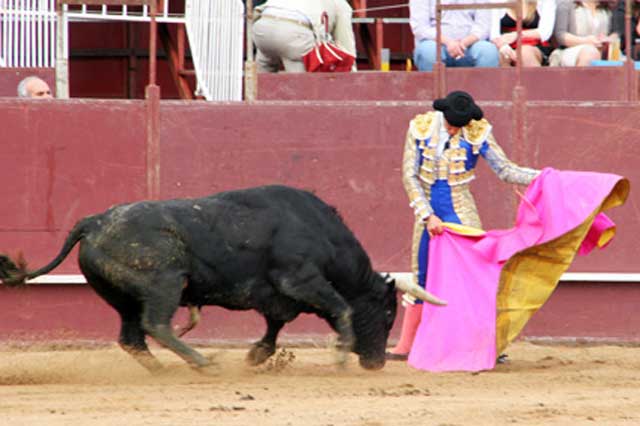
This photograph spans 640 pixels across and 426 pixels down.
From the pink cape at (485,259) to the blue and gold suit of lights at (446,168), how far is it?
0.46 feet

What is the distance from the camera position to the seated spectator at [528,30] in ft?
32.3

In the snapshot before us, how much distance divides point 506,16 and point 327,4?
1246mm

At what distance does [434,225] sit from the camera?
7695 mm

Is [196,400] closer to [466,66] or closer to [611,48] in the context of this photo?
[466,66]

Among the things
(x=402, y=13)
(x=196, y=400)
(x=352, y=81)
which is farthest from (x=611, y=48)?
(x=196, y=400)

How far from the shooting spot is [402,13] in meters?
12.5

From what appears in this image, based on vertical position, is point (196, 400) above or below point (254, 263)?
below

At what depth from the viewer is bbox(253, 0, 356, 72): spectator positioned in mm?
9641

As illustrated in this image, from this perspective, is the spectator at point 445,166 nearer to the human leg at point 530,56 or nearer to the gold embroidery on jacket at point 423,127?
the gold embroidery on jacket at point 423,127

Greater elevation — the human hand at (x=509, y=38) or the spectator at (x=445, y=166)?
the human hand at (x=509, y=38)

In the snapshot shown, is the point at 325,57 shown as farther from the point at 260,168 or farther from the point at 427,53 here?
the point at 260,168

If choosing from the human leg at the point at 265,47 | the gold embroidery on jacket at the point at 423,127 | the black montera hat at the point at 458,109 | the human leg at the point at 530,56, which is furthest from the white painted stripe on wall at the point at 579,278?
the human leg at the point at 265,47

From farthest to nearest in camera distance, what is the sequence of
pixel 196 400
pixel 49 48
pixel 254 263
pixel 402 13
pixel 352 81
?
pixel 402 13 → pixel 49 48 → pixel 352 81 → pixel 254 263 → pixel 196 400

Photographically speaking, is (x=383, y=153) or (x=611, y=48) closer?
(x=383, y=153)
